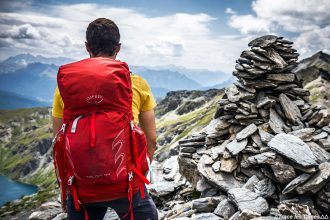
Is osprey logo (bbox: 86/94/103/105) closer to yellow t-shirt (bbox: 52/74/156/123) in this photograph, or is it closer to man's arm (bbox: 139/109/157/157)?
yellow t-shirt (bbox: 52/74/156/123)

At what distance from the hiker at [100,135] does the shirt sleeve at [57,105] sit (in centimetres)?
2

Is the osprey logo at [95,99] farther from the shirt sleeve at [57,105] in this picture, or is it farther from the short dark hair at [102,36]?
the short dark hair at [102,36]

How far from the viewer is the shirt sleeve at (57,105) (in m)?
6.13

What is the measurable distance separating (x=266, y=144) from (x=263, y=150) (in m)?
0.59

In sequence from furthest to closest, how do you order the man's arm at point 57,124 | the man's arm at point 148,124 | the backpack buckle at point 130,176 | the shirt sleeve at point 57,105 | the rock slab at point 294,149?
1. the rock slab at point 294,149
2. the man's arm at point 148,124
3. the man's arm at point 57,124
4. the shirt sleeve at point 57,105
5. the backpack buckle at point 130,176

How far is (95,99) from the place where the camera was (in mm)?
5465

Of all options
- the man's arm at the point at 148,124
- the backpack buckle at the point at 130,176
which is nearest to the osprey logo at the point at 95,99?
the man's arm at the point at 148,124

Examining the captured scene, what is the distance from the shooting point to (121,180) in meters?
5.63

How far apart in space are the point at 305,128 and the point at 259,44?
→ 5665mm

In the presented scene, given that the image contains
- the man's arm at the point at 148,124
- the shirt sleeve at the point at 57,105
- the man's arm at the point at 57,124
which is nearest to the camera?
the shirt sleeve at the point at 57,105

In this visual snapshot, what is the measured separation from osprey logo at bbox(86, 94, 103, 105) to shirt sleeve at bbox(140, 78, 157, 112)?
1.11 meters

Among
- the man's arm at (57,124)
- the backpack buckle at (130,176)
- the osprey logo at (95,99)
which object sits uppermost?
the osprey logo at (95,99)

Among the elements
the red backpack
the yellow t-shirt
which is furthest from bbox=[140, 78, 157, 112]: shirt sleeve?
the red backpack

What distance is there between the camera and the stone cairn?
12453 millimetres
